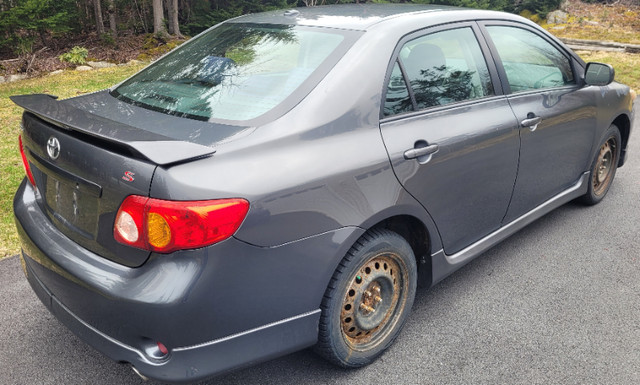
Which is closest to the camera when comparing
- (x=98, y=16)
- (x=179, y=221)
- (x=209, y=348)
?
(x=179, y=221)

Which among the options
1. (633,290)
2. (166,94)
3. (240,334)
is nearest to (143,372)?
(240,334)

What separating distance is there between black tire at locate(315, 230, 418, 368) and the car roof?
3.66 feet

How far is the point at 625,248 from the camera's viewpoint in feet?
12.8

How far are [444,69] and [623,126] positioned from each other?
2.58 metres

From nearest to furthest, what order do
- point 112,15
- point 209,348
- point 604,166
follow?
point 209,348
point 604,166
point 112,15

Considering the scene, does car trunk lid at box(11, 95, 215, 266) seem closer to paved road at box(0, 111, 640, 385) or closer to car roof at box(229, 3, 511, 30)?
paved road at box(0, 111, 640, 385)

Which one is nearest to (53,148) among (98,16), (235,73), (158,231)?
(158,231)

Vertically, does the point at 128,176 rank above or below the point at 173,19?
above

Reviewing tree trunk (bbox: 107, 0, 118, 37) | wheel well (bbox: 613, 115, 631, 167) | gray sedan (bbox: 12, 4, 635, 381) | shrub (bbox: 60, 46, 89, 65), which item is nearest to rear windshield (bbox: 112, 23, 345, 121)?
gray sedan (bbox: 12, 4, 635, 381)

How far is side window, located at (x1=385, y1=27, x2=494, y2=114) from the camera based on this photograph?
2.77 meters

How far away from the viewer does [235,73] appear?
8.84ft

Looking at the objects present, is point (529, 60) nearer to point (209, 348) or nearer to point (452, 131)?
point (452, 131)

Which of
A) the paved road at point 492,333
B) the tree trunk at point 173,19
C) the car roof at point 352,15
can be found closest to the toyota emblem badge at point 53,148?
the paved road at point 492,333

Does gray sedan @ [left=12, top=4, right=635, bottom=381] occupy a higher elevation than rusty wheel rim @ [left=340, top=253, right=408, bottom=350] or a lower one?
higher
